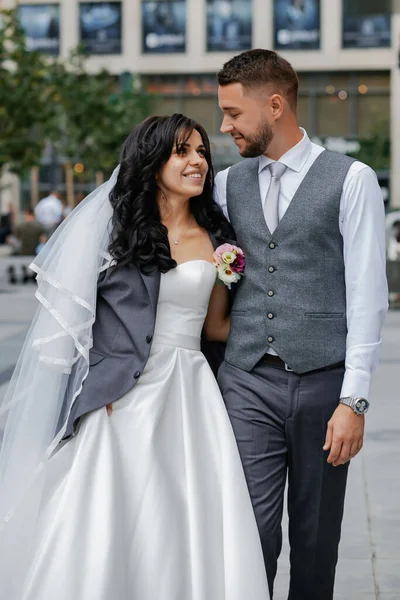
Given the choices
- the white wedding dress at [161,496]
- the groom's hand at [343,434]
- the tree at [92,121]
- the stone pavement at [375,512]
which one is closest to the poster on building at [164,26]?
the tree at [92,121]

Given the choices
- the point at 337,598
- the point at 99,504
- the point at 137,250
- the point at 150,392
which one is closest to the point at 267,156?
the point at 137,250

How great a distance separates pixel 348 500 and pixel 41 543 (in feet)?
10.4

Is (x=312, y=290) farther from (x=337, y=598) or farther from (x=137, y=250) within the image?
(x=337, y=598)

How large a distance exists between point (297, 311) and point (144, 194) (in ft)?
2.09

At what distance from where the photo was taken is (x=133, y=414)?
3.91 m

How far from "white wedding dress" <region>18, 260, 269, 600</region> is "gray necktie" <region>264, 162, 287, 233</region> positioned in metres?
0.25

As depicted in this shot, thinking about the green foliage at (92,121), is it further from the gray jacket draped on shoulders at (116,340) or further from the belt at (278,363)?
the belt at (278,363)

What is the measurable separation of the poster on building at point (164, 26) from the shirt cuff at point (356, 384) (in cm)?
5308

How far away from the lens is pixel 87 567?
381 cm

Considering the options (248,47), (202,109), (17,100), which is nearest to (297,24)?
(248,47)

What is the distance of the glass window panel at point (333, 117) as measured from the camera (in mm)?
55750

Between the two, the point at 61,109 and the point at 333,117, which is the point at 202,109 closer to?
the point at 333,117

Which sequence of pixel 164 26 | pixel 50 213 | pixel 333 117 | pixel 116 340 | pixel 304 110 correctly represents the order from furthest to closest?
1. pixel 333 117
2. pixel 304 110
3. pixel 164 26
4. pixel 50 213
5. pixel 116 340

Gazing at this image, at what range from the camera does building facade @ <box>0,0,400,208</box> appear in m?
54.3
